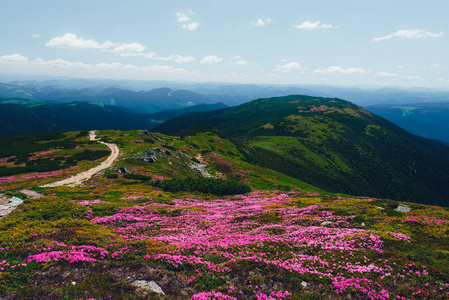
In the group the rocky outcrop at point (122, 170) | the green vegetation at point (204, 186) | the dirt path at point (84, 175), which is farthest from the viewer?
the rocky outcrop at point (122, 170)

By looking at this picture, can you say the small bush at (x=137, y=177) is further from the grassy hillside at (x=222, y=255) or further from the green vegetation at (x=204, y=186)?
the grassy hillside at (x=222, y=255)

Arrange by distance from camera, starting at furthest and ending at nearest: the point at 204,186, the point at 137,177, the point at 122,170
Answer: the point at 122,170 → the point at 137,177 → the point at 204,186

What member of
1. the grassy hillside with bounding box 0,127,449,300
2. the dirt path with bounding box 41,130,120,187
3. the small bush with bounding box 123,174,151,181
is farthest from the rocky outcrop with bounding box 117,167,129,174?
the grassy hillside with bounding box 0,127,449,300

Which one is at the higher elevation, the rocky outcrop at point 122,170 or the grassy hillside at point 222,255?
the grassy hillside at point 222,255

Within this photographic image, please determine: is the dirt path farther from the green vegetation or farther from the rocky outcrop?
the green vegetation

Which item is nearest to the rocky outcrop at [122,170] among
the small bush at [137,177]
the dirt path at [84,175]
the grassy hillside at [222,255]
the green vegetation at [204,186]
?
the small bush at [137,177]

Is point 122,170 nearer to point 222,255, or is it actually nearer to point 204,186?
point 204,186

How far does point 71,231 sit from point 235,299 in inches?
627

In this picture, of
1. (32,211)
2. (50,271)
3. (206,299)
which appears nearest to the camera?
(206,299)

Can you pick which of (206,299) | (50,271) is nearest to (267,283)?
(206,299)

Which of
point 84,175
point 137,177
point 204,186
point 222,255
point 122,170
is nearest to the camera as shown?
point 222,255

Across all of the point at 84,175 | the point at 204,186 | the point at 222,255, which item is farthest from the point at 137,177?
the point at 222,255

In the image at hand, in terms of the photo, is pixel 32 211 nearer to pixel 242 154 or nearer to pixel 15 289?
pixel 15 289

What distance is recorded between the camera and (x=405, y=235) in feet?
67.2
